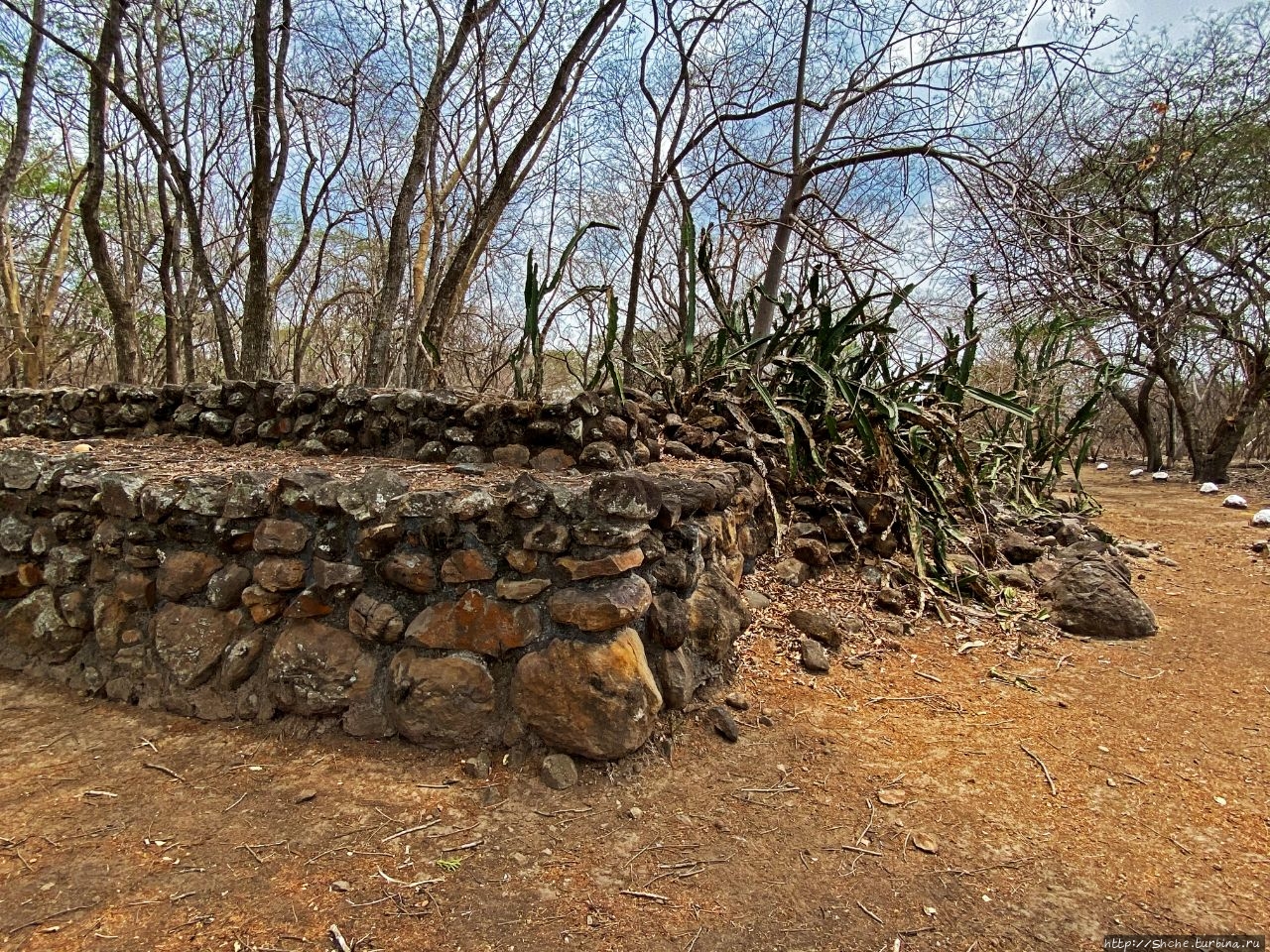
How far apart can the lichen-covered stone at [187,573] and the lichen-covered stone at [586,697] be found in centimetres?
115

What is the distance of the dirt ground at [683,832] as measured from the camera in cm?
137

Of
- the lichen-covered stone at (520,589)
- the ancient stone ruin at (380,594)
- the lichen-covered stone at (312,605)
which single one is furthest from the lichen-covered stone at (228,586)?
the lichen-covered stone at (520,589)

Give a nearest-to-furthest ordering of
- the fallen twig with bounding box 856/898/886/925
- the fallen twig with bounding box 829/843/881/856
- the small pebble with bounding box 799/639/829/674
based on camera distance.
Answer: the fallen twig with bounding box 856/898/886/925, the fallen twig with bounding box 829/843/881/856, the small pebble with bounding box 799/639/829/674

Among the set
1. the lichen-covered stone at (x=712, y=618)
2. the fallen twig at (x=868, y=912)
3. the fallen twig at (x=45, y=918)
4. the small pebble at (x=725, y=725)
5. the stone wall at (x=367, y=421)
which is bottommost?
the fallen twig at (x=868, y=912)

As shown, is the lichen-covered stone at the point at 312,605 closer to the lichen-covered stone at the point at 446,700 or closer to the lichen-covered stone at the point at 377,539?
the lichen-covered stone at the point at 377,539

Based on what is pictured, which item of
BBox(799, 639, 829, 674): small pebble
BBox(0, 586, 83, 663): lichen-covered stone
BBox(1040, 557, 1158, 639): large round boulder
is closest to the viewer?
BBox(0, 586, 83, 663): lichen-covered stone

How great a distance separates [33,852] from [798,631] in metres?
2.54

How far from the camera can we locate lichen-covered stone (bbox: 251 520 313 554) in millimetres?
2068

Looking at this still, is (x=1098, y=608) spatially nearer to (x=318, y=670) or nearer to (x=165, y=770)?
(x=318, y=670)

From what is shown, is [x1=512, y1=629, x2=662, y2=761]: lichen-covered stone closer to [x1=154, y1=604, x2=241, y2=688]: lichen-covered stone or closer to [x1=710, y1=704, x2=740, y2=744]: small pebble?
[x1=710, y1=704, x2=740, y2=744]: small pebble

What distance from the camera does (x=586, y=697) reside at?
6.12 feet

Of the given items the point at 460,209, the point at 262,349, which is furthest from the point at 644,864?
the point at 460,209

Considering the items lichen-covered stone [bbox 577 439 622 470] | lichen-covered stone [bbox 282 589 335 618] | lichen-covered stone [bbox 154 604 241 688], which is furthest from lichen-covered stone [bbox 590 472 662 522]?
lichen-covered stone [bbox 154 604 241 688]

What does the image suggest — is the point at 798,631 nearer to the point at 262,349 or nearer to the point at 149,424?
the point at 149,424
